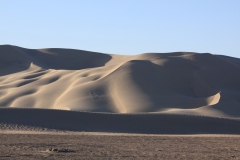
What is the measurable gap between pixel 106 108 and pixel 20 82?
18423 mm

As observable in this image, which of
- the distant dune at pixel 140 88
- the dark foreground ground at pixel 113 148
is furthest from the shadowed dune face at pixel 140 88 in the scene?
the dark foreground ground at pixel 113 148

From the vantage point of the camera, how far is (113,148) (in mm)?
23359

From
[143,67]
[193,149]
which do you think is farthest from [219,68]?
[193,149]

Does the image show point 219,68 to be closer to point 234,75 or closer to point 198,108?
point 234,75

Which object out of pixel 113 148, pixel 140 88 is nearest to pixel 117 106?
pixel 140 88

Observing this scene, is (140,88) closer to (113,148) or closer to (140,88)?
(140,88)

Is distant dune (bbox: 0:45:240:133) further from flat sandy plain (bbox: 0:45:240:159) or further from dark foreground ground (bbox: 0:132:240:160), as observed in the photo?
dark foreground ground (bbox: 0:132:240:160)

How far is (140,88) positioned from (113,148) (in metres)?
31.1

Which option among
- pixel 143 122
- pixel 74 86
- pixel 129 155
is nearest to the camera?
pixel 129 155

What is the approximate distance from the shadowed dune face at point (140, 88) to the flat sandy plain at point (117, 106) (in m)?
0.09

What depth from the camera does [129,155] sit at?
20578 millimetres

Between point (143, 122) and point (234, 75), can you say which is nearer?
point (143, 122)

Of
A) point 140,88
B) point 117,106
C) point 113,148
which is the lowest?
point 117,106

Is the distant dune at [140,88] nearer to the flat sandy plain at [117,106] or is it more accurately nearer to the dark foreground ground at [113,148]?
the flat sandy plain at [117,106]
